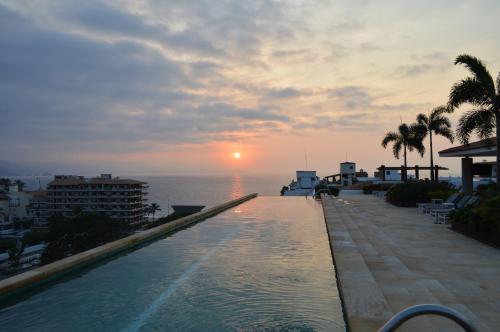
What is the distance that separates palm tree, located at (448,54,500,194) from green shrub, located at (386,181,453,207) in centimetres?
570

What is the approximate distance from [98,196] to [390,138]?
120m

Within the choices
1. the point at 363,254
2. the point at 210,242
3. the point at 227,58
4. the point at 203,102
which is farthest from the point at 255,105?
the point at 363,254

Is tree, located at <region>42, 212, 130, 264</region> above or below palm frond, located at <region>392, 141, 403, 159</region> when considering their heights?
below

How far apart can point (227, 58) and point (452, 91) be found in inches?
402

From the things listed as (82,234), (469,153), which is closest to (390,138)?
(469,153)

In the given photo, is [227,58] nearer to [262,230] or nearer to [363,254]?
[262,230]

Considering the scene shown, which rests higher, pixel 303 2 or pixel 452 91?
pixel 303 2

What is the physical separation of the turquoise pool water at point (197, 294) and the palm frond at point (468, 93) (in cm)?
746

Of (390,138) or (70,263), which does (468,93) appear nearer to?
(70,263)

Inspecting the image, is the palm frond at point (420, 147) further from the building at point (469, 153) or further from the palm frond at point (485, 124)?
the palm frond at point (485, 124)

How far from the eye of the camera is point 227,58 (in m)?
20.3

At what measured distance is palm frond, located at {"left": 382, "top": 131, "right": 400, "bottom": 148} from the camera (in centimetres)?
3511

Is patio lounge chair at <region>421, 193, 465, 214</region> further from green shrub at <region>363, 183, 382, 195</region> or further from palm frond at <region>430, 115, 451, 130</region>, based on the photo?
green shrub at <region>363, 183, 382, 195</region>

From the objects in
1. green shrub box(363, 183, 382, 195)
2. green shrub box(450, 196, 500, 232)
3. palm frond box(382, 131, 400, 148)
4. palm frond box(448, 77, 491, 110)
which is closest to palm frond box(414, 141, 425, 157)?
palm frond box(382, 131, 400, 148)
